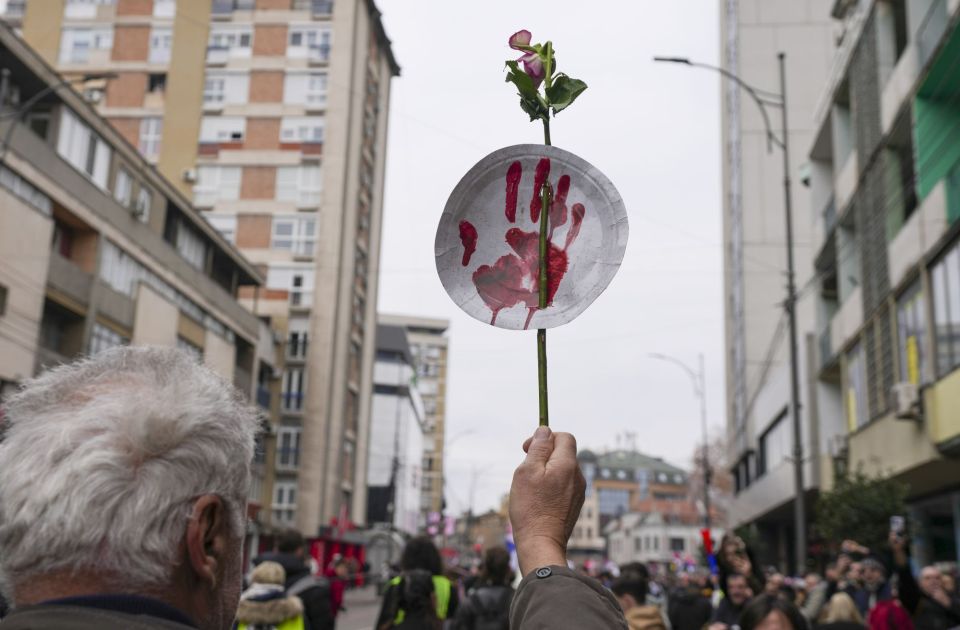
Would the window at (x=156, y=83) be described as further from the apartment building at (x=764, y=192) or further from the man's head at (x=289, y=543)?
the man's head at (x=289, y=543)

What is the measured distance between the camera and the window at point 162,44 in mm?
51500

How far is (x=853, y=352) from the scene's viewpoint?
90.6 feet

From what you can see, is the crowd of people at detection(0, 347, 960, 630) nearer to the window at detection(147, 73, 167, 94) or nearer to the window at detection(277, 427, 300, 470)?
the window at detection(277, 427, 300, 470)

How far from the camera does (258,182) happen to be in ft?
174

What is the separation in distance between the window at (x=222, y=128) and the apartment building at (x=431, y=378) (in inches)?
2881

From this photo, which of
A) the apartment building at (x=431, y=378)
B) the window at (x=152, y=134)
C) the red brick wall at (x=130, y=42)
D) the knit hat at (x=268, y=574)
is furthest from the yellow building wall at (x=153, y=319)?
the apartment building at (x=431, y=378)

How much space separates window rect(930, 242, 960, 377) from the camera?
17.6 m

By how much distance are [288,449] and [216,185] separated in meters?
13.5

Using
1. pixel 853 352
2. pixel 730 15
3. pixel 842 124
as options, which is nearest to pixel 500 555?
pixel 853 352

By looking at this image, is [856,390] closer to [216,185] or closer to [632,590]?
[632,590]

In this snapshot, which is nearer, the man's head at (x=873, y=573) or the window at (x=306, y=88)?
the man's head at (x=873, y=573)

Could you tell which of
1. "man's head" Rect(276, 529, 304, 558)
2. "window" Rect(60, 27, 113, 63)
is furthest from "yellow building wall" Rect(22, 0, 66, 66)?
"man's head" Rect(276, 529, 304, 558)

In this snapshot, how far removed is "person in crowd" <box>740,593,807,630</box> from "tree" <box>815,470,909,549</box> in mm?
14201

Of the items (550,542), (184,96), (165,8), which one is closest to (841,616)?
(550,542)
